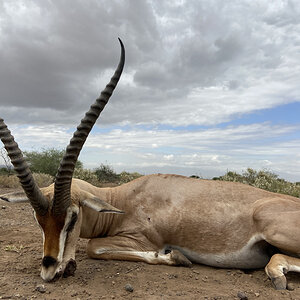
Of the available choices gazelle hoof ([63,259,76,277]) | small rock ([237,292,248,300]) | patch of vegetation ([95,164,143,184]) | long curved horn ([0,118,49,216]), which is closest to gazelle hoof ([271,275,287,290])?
small rock ([237,292,248,300])

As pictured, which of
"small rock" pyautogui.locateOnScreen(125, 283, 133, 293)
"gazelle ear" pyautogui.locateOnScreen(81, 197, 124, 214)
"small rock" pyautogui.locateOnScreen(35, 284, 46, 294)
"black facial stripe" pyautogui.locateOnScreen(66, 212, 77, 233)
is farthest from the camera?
"gazelle ear" pyautogui.locateOnScreen(81, 197, 124, 214)

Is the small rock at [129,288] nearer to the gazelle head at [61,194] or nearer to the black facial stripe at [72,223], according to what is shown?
the gazelle head at [61,194]

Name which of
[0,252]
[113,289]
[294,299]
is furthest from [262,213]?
[0,252]

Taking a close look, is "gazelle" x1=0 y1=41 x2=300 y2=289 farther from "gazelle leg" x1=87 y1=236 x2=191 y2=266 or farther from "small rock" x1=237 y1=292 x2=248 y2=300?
"small rock" x1=237 y1=292 x2=248 y2=300

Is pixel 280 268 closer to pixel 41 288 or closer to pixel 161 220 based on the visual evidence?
pixel 161 220

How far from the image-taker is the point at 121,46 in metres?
5.04

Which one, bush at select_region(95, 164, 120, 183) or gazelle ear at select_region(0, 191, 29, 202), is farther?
bush at select_region(95, 164, 120, 183)

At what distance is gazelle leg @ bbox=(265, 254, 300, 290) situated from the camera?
491 centimetres

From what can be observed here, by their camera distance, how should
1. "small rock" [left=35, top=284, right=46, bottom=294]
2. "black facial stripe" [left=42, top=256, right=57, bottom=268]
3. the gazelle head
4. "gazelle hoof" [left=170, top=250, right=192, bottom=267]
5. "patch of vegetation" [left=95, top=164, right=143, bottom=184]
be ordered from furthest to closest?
"patch of vegetation" [left=95, top=164, right=143, bottom=184] < "gazelle hoof" [left=170, top=250, right=192, bottom=267] < the gazelle head < "black facial stripe" [left=42, top=256, right=57, bottom=268] < "small rock" [left=35, top=284, right=46, bottom=294]

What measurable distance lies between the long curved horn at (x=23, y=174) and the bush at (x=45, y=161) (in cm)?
2072

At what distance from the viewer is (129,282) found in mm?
4918

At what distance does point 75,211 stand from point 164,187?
6.44 feet

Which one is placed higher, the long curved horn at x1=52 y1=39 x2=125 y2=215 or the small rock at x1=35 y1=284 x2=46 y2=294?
the long curved horn at x1=52 y1=39 x2=125 y2=215

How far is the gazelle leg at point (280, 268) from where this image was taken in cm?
491
